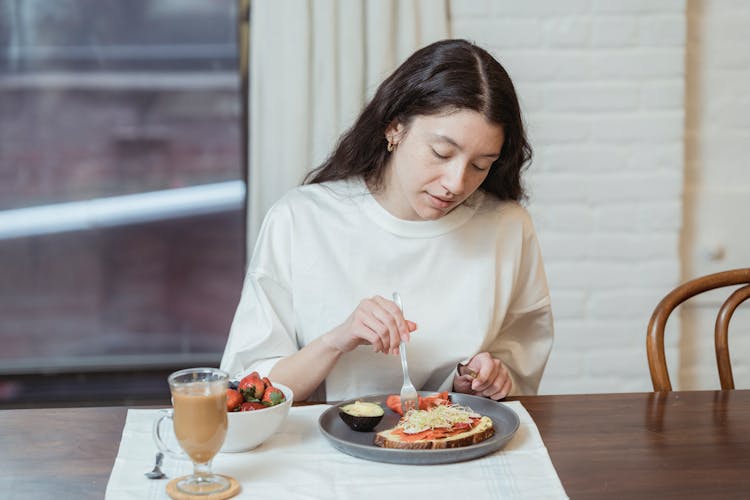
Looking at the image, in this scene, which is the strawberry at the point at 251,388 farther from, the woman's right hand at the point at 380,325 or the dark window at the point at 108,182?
the dark window at the point at 108,182

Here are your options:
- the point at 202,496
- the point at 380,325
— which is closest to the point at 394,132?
the point at 380,325

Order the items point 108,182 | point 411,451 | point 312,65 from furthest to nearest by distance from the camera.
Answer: point 108,182 < point 312,65 < point 411,451

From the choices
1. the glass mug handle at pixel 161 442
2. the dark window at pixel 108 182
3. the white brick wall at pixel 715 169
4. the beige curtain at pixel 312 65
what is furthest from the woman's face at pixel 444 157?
the dark window at pixel 108 182

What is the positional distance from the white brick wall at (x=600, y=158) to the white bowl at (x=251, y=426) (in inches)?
51.9

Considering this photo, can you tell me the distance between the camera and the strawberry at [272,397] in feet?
3.95

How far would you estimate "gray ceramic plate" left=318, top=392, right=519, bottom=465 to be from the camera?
114cm

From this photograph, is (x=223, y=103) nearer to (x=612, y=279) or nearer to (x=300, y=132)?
(x=300, y=132)

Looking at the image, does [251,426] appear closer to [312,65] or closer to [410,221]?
[410,221]

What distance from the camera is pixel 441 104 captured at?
4.89 ft

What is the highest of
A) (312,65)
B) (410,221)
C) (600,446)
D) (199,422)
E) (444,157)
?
(312,65)

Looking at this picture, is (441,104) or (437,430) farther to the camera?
(441,104)

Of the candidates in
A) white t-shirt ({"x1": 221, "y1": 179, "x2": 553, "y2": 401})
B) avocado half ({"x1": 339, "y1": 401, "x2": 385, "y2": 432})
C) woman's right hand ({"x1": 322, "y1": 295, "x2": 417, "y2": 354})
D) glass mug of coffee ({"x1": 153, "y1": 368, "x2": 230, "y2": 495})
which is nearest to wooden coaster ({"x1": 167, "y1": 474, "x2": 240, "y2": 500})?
glass mug of coffee ({"x1": 153, "y1": 368, "x2": 230, "y2": 495})

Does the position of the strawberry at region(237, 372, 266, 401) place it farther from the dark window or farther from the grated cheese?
the dark window

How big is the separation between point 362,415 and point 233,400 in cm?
19
